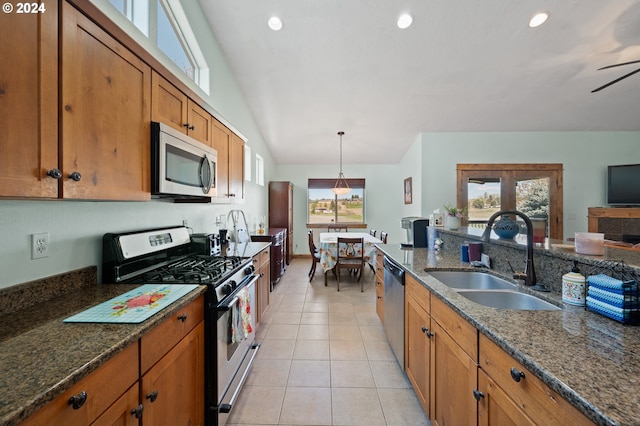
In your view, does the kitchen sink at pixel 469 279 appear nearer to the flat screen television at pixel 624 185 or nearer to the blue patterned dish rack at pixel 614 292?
the blue patterned dish rack at pixel 614 292

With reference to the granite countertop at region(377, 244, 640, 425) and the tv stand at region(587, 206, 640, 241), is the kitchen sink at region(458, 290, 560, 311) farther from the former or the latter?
the tv stand at region(587, 206, 640, 241)

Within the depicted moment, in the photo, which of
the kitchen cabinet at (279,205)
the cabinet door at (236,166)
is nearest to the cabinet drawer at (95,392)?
the cabinet door at (236,166)

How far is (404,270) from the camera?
1914 millimetres

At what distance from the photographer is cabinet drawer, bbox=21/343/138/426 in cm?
63

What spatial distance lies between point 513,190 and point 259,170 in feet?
16.1

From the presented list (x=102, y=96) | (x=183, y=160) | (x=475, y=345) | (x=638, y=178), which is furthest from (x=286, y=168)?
(x=638, y=178)

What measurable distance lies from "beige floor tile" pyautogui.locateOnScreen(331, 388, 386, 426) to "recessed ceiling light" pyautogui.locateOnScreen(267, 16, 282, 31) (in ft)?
11.6

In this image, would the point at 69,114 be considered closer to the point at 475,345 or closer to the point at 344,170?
the point at 475,345

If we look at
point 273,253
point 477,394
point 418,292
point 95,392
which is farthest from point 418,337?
point 273,253

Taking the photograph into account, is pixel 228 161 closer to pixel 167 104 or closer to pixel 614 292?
pixel 167 104

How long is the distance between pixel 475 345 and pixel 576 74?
444cm

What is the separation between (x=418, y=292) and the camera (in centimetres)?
166

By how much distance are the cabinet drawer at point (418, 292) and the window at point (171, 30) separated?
2.74 m

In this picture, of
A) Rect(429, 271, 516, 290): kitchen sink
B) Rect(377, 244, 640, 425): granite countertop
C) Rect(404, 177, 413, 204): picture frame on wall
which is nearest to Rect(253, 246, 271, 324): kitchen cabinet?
Rect(429, 271, 516, 290): kitchen sink
